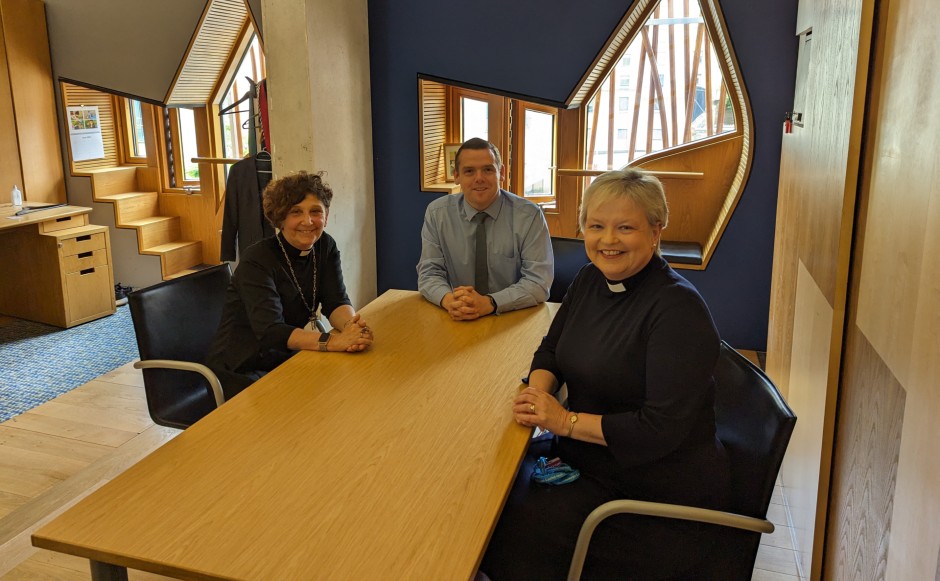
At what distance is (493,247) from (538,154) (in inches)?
95.7

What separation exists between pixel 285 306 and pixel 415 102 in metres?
2.60

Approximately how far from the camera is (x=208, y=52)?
566 cm

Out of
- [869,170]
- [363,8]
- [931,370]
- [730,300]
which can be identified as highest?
[363,8]

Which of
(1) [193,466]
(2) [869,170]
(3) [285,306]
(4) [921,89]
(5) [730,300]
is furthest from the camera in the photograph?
(5) [730,300]

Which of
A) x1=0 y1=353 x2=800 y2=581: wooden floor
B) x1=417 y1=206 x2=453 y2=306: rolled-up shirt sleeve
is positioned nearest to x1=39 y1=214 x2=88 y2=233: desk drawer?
x1=0 y1=353 x2=800 y2=581: wooden floor

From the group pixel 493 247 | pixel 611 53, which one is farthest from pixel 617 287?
pixel 611 53

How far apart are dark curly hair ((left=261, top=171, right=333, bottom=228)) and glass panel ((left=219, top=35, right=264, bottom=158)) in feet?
11.9

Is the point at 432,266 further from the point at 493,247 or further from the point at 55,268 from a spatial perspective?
the point at 55,268

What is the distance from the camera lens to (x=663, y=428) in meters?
1.65

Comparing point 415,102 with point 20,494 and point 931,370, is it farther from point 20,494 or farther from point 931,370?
point 931,370

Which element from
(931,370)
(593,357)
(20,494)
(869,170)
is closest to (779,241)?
(869,170)

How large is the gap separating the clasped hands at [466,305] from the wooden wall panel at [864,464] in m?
1.17

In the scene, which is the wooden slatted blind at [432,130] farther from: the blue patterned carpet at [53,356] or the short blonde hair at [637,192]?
the short blonde hair at [637,192]

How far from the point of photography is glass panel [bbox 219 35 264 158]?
19.9ft
